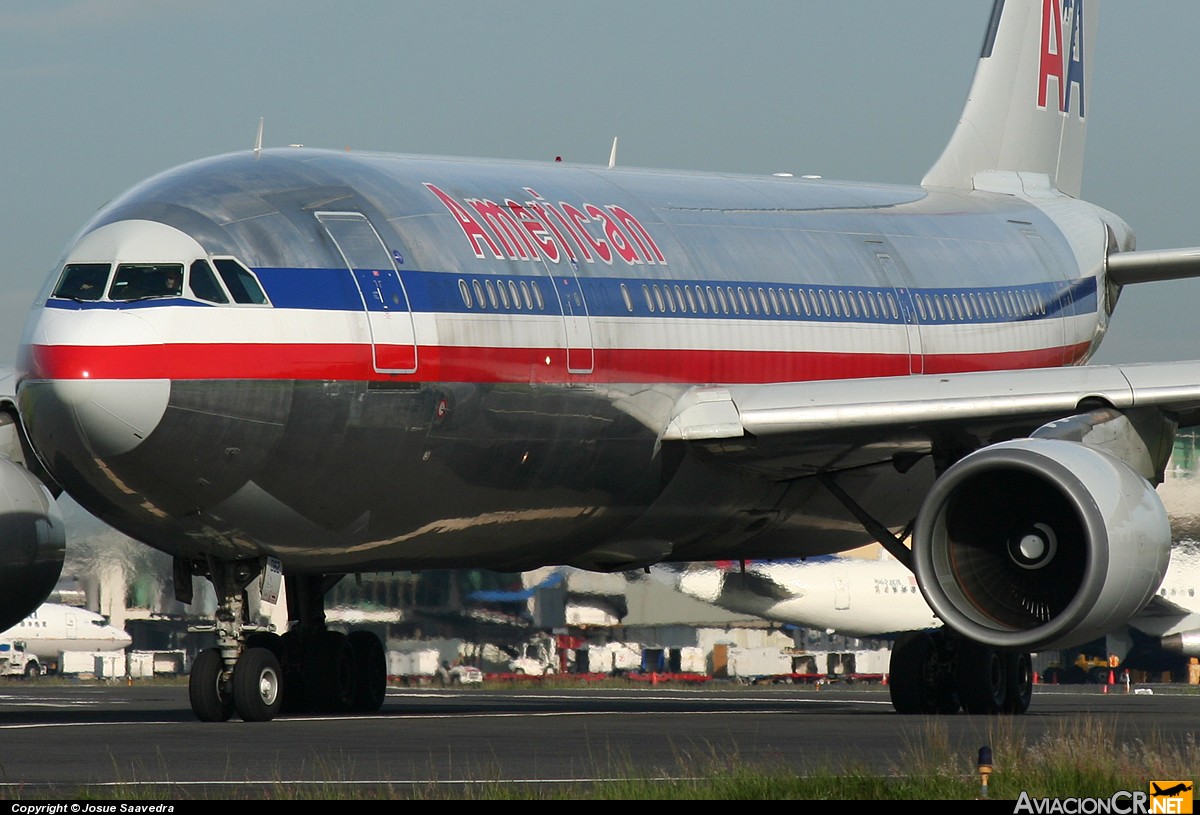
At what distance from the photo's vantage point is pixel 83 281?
52.8 ft

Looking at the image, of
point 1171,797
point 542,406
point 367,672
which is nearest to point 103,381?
point 542,406

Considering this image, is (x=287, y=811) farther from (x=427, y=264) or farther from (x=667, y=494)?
(x=667, y=494)

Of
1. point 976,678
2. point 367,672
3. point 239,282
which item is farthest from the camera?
point 367,672

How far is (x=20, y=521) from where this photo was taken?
1891 cm

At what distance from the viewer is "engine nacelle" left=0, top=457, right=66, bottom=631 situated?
61.8 ft

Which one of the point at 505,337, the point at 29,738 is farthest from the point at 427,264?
the point at 29,738

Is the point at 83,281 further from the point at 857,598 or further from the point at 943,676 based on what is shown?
the point at 857,598

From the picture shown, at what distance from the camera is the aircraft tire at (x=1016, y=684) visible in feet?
68.7

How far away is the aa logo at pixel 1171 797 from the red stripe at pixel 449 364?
305 inches

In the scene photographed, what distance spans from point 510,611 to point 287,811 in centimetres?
2506

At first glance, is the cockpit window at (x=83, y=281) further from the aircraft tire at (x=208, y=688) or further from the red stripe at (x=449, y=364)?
the aircraft tire at (x=208, y=688)

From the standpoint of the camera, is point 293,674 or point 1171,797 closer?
point 1171,797

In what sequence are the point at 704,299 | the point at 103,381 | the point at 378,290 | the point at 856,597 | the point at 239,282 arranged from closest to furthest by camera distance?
the point at 103,381 → the point at 239,282 → the point at 378,290 → the point at 704,299 → the point at 856,597

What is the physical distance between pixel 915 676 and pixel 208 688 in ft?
22.8
